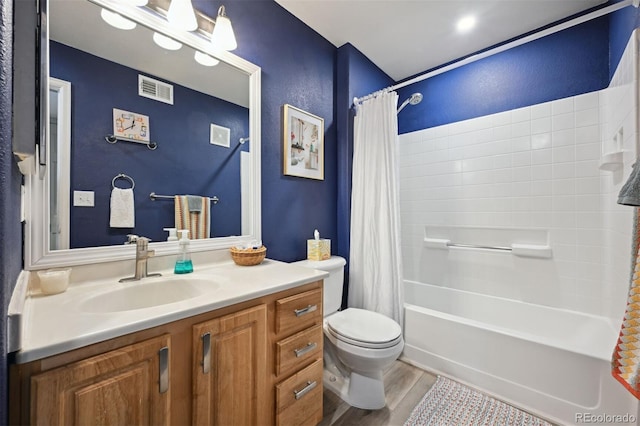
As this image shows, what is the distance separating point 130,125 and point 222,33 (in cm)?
67

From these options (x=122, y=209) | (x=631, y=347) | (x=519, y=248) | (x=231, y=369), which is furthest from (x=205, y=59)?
(x=519, y=248)

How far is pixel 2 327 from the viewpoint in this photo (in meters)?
0.45

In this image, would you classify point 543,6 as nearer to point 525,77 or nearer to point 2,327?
point 525,77

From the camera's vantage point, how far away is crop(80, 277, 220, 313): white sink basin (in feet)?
3.03

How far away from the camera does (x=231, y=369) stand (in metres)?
0.89

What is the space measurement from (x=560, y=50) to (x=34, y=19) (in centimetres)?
295

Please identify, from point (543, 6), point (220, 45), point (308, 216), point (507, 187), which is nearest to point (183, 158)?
point (220, 45)

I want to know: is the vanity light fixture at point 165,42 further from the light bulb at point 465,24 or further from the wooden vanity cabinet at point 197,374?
the light bulb at point 465,24

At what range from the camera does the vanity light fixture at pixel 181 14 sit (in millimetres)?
1196

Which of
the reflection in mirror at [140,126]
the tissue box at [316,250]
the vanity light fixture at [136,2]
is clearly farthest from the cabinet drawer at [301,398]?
the vanity light fixture at [136,2]

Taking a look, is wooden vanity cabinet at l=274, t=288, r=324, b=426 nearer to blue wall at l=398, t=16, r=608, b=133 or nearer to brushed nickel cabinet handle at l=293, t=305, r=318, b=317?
brushed nickel cabinet handle at l=293, t=305, r=318, b=317

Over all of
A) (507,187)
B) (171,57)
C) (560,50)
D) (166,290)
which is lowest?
(166,290)
